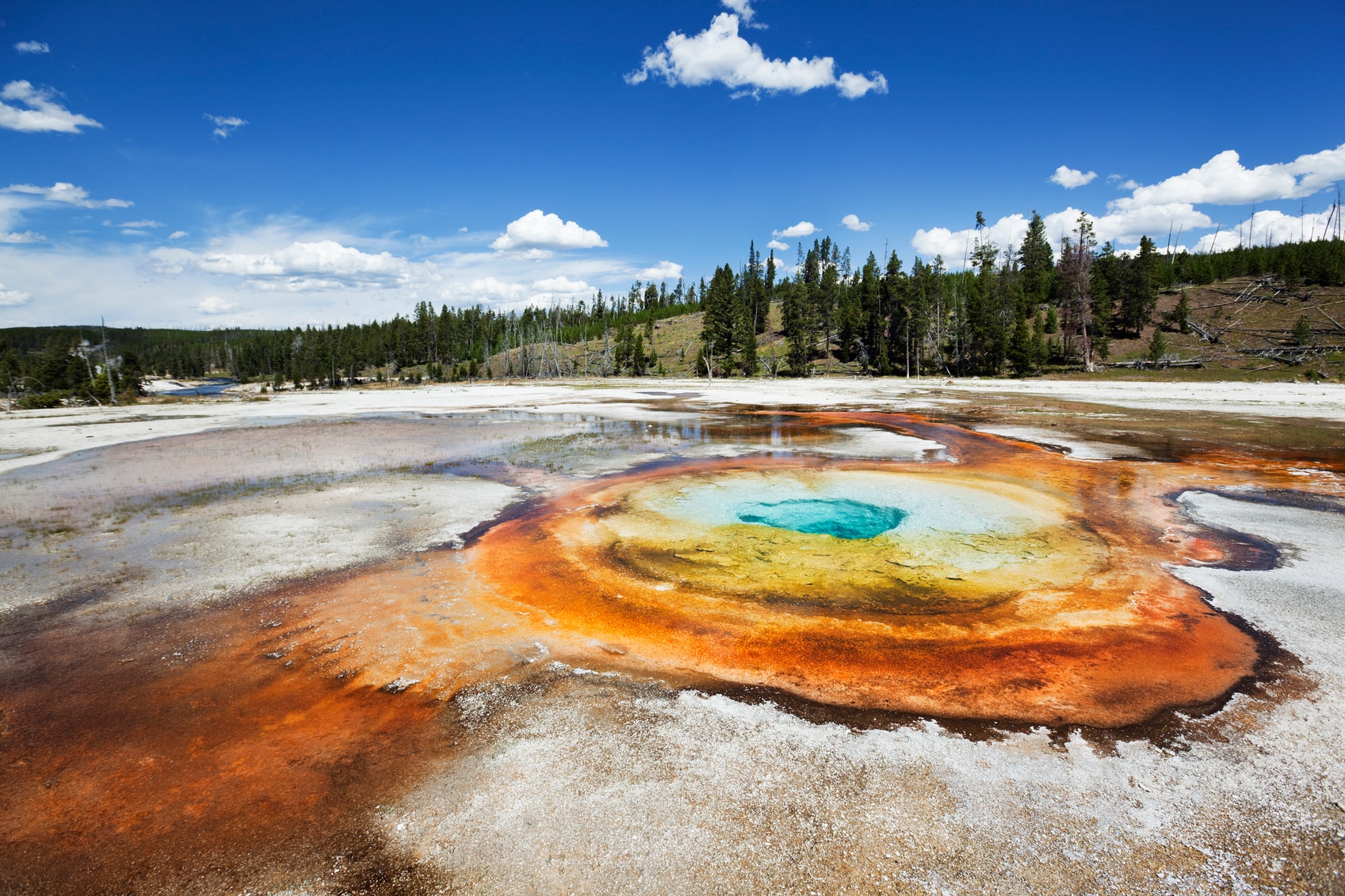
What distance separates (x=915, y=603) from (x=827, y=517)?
3.58m

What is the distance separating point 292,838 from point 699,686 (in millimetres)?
2941

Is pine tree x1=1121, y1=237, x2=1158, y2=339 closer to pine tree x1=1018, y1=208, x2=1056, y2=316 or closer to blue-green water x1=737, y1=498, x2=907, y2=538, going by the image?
pine tree x1=1018, y1=208, x2=1056, y2=316

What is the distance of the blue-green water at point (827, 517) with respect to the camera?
9.48m

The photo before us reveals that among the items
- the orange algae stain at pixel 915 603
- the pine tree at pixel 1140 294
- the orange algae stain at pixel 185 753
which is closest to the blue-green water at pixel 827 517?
the orange algae stain at pixel 915 603

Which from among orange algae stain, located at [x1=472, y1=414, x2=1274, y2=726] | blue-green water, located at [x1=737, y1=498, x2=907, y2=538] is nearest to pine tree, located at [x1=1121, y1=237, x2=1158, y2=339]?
Result: orange algae stain, located at [x1=472, y1=414, x2=1274, y2=726]

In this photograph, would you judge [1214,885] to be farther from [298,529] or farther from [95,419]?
[95,419]

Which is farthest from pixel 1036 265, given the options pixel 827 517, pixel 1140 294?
pixel 827 517

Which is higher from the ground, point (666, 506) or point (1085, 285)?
point (1085, 285)

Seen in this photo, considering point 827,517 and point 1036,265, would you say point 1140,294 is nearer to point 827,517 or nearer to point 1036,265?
point 1036,265

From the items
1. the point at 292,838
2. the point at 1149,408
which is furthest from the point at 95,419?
the point at 1149,408

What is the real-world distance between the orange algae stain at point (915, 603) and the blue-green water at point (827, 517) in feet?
1.35

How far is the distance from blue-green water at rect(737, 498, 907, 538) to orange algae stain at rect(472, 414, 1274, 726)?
0.41 meters

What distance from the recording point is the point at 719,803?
12.1 feet

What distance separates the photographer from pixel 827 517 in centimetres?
1019
